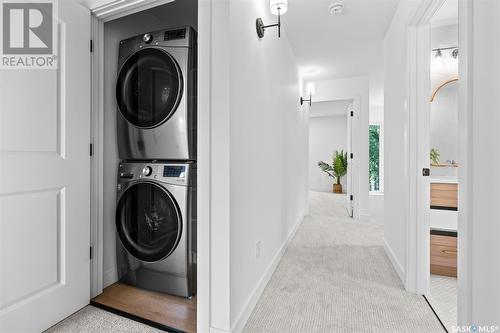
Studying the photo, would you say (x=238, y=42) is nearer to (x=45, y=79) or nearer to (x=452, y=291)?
(x=45, y=79)

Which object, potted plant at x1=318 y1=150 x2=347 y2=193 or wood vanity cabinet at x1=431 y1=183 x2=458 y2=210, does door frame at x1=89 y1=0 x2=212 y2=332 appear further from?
potted plant at x1=318 y1=150 x2=347 y2=193

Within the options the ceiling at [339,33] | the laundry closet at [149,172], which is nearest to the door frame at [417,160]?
the ceiling at [339,33]

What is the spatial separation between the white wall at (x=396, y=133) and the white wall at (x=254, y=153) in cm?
105

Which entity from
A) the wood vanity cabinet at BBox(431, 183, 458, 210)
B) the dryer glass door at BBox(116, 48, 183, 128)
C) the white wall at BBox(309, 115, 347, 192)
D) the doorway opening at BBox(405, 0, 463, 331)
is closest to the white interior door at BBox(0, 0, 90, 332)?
the dryer glass door at BBox(116, 48, 183, 128)

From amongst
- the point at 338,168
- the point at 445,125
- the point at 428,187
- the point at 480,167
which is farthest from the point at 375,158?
the point at 480,167

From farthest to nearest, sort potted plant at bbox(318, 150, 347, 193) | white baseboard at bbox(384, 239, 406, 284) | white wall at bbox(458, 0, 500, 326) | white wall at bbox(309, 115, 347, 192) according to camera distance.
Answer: white wall at bbox(309, 115, 347, 192)
potted plant at bbox(318, 150, 347, 193)
white baseboard at bbox(384, 239, 406, 284)
white wall at bbox(458, 0, 500, 326)

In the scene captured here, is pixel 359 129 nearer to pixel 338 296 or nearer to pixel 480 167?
pixel 338 296

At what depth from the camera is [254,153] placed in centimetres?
176

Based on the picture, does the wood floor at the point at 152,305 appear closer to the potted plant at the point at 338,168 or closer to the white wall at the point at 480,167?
the white wall at the point at 480,167

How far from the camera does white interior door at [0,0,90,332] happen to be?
1.32 metres

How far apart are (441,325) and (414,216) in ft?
2.29

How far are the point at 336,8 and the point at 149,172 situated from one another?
2194 mm

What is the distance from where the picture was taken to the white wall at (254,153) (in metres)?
1.41

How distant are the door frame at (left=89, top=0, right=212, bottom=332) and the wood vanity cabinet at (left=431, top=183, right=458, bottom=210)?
2092 millimetres
